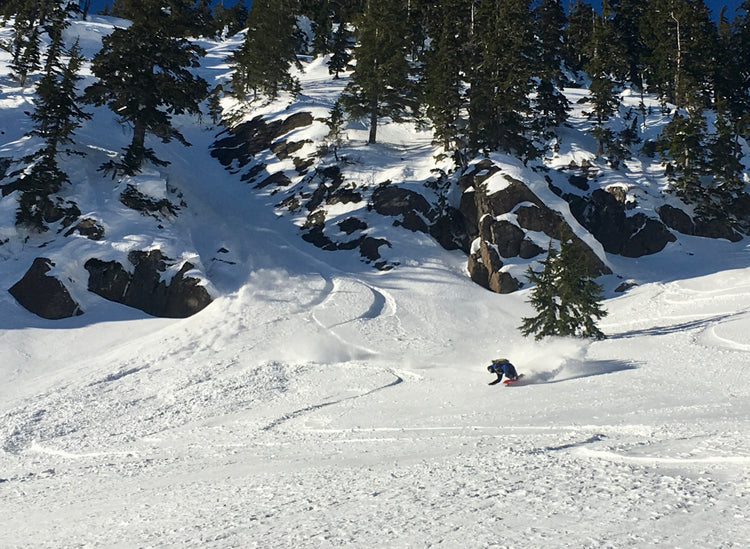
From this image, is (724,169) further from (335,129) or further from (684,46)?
(335,129)

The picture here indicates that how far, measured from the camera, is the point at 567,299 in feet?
60.1

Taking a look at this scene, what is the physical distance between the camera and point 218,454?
32.6ft

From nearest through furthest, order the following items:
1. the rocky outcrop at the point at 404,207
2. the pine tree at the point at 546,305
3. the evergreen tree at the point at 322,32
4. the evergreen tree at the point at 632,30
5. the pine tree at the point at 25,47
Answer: the pine tree at the point at 546,305 < the rocky outcrop at the point at 404,207 < the pine tree at the point at 25,47 < the evergreen tree at the point at 632,30 < the evergreen tree at the point at 322,32

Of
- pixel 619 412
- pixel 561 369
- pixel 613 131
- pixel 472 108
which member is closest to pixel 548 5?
pixel 613 131

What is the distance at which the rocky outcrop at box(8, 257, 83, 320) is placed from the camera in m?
20.9

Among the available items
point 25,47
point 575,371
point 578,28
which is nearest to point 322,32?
point 578,28

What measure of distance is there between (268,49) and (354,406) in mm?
42467

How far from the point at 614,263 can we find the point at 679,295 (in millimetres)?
6714

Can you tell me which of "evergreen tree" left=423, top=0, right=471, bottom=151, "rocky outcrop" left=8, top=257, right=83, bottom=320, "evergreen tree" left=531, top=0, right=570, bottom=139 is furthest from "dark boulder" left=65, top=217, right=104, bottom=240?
"evergreen tree" left=531, top=0, right=570, bottom=139

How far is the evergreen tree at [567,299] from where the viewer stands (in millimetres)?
18219

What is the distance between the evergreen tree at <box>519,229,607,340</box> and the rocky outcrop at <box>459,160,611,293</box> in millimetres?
7975

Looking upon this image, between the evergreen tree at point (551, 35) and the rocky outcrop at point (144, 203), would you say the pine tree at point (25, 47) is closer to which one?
the rocky outcrop at point (144, 203)

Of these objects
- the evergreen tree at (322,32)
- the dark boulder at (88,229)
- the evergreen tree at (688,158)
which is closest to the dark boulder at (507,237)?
the evergreen tree at (688,158)

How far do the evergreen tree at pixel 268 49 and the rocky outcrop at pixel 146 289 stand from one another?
29.2 meters
